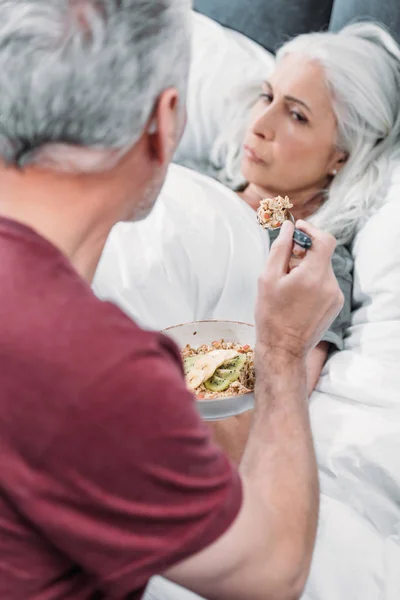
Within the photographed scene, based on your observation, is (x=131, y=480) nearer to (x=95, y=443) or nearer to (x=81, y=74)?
(x=95, y=443)

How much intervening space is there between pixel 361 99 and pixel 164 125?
1.25 meters

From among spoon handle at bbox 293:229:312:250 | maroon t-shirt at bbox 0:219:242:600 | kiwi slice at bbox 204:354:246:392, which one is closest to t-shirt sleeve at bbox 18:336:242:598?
maroon t-shirt at bbox 0:219:242:600

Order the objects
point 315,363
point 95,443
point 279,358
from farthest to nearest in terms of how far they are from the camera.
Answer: point 315,363 → point 279,358 → point 95,443

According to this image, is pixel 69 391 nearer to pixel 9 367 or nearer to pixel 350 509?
pixel 9 367

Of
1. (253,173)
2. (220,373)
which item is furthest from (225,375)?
(253,173)

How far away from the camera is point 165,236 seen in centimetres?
151

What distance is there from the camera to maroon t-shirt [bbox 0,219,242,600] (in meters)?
0.62

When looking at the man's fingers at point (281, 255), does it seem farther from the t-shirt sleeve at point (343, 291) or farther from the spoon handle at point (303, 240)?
the t-shirt sleeve at point (343, 291)

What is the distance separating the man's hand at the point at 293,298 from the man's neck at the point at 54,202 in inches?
12.2

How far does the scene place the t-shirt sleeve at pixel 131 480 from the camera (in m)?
0.62

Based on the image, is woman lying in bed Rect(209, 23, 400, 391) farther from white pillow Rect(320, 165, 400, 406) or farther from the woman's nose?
white pillow Rect(320, 165, 400, 406)

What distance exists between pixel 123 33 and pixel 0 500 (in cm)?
41

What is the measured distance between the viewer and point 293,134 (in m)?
1.89

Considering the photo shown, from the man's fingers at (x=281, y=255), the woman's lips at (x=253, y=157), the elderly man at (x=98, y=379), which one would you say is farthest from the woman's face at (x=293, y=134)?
the elderly man at (x=98, y=379)
